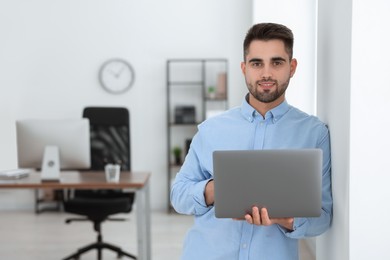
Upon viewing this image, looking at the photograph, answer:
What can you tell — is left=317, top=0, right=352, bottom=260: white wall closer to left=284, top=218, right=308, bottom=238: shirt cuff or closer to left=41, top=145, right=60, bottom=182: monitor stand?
left=284, top=218, right=308, bottom=238: shirt cuff

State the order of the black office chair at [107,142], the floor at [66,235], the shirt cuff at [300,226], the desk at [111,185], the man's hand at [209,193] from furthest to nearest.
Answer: the floor at [66,235], the black office chair at [107,142], the desk at [111,185], the man's hand at [209,193], the shirt cuff at [300,226]

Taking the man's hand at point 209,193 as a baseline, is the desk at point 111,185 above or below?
below

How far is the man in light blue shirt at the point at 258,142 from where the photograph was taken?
5.50 ft

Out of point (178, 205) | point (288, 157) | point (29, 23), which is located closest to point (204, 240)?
point (178, 205)

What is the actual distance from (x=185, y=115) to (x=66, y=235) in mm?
1947

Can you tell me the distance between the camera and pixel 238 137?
70.1 inches

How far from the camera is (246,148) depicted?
1.76 m

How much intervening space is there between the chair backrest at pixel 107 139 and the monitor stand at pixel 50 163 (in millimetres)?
836

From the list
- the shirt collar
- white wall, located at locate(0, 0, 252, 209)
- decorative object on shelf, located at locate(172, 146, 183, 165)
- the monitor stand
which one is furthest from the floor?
the shirt collar

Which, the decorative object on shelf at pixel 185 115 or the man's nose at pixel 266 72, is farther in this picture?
the decorative object on shelf at pixel 185 115

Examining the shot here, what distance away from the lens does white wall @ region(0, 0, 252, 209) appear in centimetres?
638

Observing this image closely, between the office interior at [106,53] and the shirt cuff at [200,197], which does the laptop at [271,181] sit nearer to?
the shirt cuff at [200,197]
